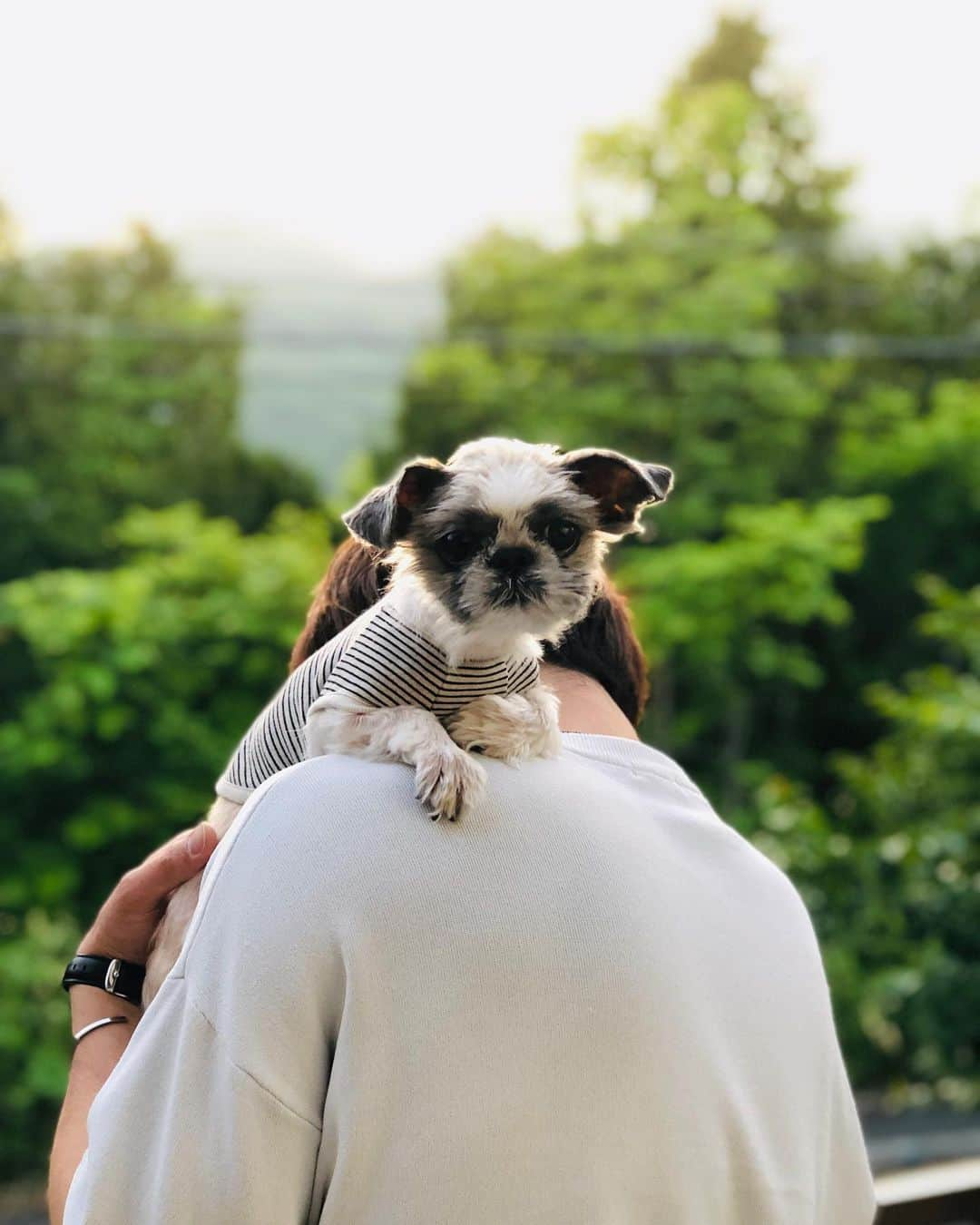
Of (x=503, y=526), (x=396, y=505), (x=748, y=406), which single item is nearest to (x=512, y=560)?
(x=503, y=526)

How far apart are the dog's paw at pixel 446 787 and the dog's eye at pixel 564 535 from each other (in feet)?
1.38

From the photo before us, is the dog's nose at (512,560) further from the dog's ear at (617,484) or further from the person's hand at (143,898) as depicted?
the person's hand at (143,898)

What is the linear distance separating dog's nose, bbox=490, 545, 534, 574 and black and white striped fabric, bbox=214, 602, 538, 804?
13 centimetres

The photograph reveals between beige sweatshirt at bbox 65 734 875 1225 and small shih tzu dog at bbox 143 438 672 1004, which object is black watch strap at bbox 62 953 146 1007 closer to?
small shih tzu dog at bbox 143 438 672 1004

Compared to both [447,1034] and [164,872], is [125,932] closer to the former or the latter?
[164,872]

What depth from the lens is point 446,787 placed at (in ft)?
4.05

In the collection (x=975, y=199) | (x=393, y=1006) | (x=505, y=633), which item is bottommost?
(x=393, y=1006)

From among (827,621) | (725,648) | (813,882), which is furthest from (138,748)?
(827,621)

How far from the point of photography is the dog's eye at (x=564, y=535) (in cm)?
160

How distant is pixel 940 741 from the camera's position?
20.0 ft

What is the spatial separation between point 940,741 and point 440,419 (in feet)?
32.8

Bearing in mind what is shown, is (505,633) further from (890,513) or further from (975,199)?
(975,199)

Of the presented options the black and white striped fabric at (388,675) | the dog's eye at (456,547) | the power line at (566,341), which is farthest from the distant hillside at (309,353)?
the dog's eye at (456,547)

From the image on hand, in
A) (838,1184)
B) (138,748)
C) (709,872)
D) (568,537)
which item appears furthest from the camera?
(138,748)
